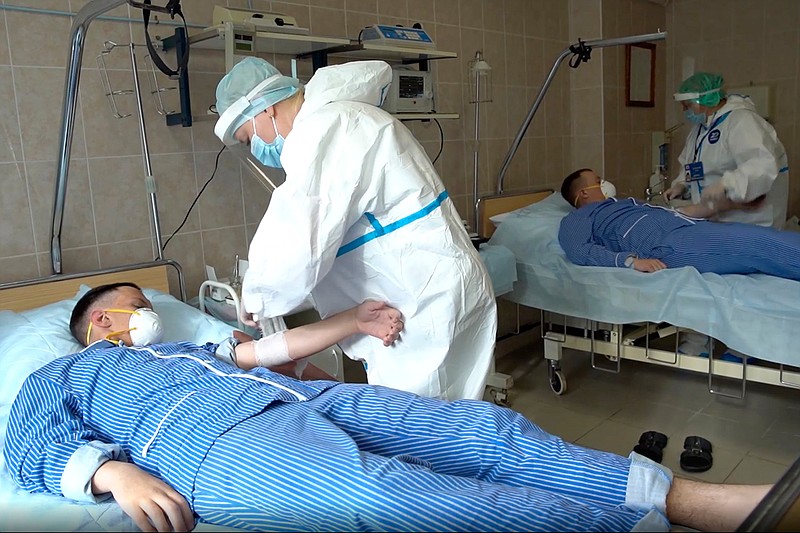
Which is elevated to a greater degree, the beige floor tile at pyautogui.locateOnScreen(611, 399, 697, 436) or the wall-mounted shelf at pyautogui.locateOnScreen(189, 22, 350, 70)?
the wall-mounted shelf at pyautogui.locateOnScreen(189, 22, 350, 70)

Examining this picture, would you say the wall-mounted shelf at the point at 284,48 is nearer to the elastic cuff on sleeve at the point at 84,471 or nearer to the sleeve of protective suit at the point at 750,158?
the elastic cuff on sleeve at the point at 84,471

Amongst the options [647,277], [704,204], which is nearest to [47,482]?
[647,277]

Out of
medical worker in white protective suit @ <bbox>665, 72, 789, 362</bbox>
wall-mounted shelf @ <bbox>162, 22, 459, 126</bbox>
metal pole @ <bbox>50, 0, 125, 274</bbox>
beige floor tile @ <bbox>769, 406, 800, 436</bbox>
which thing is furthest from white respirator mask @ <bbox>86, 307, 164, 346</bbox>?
medical worker in white protective suit @ <bbox>665, 72, 789, 362</bbox>

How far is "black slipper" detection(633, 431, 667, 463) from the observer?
2.61m

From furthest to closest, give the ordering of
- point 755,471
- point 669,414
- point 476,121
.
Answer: point 476,121, point 669,414, point 755,471

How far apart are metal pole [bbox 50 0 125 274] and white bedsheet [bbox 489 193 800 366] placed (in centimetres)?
198

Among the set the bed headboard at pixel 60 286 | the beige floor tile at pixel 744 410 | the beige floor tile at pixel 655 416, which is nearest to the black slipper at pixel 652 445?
the beige floor tile at pixel 655 416

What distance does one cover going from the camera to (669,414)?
3080 mm

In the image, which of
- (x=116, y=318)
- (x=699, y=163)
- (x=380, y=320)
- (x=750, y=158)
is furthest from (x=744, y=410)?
(x=116, y=318)

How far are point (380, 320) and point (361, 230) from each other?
0.79 feet

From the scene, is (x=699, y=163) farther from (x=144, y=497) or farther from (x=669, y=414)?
(x=144, y=497)

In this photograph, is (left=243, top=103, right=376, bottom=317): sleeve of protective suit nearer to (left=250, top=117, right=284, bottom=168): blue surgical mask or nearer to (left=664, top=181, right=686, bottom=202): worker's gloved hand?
(left=250, top=117, right=284, bottom=168): blue surgical mask

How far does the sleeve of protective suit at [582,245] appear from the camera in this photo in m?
3.02

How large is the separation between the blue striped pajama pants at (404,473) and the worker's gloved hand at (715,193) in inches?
100
